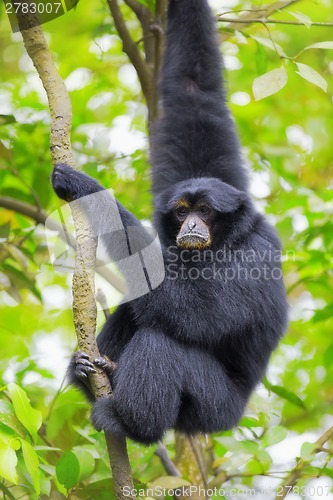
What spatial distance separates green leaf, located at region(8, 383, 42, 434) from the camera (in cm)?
341

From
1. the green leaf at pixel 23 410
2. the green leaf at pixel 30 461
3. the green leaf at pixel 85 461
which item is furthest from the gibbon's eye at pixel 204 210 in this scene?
the green leaf at pixel 30 461

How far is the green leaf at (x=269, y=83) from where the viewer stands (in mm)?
4250

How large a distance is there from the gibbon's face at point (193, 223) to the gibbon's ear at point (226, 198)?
0.07 m

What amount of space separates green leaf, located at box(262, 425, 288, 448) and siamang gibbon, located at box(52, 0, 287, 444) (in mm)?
281

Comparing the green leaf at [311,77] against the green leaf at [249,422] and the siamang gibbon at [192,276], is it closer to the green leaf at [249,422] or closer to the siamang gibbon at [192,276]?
the siamang gibbon at [192,276]

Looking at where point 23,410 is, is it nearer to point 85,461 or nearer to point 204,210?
point 85,461

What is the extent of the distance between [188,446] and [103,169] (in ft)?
9.35

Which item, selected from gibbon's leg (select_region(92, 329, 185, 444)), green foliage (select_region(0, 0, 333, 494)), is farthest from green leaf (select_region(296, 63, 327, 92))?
gibbon's leg (select_region(92, 329, 185, 444))

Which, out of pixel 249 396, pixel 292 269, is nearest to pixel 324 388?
pixel 292 269

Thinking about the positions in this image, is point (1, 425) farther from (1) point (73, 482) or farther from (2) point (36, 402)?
(2) point (36, 402)

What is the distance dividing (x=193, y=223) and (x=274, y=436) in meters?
1.81

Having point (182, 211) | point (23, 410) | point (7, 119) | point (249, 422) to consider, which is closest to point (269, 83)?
point (182, 211)

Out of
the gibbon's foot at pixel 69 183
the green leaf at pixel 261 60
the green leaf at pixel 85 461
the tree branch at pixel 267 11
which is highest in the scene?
the tree branch at pixel 267 11

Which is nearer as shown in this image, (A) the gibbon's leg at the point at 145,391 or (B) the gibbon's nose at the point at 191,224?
(A) the gibbon's leg at the point at 145,391
